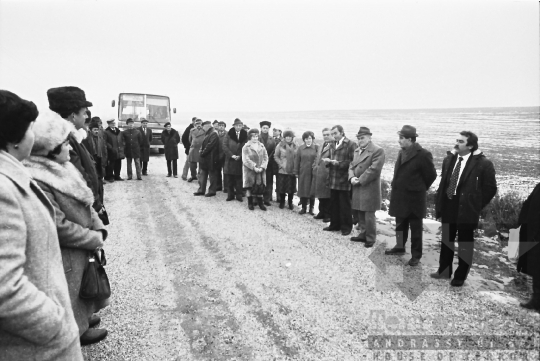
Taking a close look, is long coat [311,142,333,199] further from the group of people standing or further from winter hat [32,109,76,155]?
the group of people standing

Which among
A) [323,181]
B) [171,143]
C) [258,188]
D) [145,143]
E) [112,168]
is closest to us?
[323,181]

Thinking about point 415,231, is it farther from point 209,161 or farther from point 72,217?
point 209,161

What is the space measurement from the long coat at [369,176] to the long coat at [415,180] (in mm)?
583

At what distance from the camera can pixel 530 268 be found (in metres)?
4.16

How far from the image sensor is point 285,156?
9.05 m

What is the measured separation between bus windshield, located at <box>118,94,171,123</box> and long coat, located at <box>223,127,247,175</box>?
362 inches

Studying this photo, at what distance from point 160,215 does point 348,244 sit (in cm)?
403

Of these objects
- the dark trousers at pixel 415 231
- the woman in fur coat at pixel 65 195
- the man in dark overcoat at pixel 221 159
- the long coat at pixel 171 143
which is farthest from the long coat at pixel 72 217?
the long coat at pixel 171 143

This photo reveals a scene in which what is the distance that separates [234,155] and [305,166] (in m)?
2.00

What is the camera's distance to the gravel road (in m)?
3.24

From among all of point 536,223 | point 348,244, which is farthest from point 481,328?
point 348,244

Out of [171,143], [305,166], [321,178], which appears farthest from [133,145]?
[321,178]

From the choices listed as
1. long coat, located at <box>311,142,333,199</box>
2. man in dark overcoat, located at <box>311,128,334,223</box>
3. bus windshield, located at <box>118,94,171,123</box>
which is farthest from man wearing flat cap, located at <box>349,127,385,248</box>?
bus windshield, located at <box>118,94,171,123</box>

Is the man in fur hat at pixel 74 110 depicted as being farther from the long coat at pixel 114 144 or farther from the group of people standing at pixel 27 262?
the long coat at pixel 114 144
